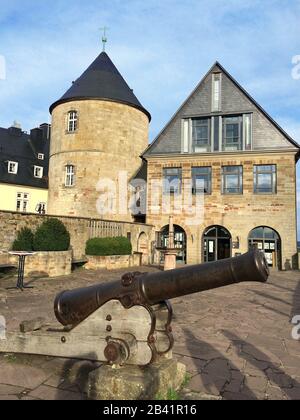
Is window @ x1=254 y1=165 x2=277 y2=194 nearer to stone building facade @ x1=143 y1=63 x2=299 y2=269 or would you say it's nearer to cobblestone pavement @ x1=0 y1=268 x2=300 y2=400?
stone building facade @ x1=143 y1=63 x2=299 y2=269

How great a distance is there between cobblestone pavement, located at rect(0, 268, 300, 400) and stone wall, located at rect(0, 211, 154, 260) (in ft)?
12.6

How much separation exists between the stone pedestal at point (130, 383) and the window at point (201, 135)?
18.8 m

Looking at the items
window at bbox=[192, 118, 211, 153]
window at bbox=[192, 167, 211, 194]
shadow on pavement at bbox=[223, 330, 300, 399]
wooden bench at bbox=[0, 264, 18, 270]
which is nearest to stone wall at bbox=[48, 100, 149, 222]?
window at bbox=[192, 167, 211, 194]

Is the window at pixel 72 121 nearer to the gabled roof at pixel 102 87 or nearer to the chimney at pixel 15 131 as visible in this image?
the gabled roof at pixel 102 87

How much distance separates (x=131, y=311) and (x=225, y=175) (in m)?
18.0

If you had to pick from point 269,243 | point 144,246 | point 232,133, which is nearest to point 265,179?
point 232,133

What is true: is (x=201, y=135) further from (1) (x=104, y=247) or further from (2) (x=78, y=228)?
(2) (x=78, y=228)

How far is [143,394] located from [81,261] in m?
13.1

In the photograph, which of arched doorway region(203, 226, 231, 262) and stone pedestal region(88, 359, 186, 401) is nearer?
stone pedestal region(88, 359, 186, 401)

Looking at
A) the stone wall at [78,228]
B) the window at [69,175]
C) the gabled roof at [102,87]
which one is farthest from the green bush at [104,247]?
the gabled roof at [102,87]

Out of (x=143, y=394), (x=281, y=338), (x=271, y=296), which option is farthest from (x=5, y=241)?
(x=143, y=394)

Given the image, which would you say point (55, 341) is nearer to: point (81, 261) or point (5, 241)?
point (5, 241)

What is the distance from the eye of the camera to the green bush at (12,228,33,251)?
13.0 meters

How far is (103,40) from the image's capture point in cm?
3038
